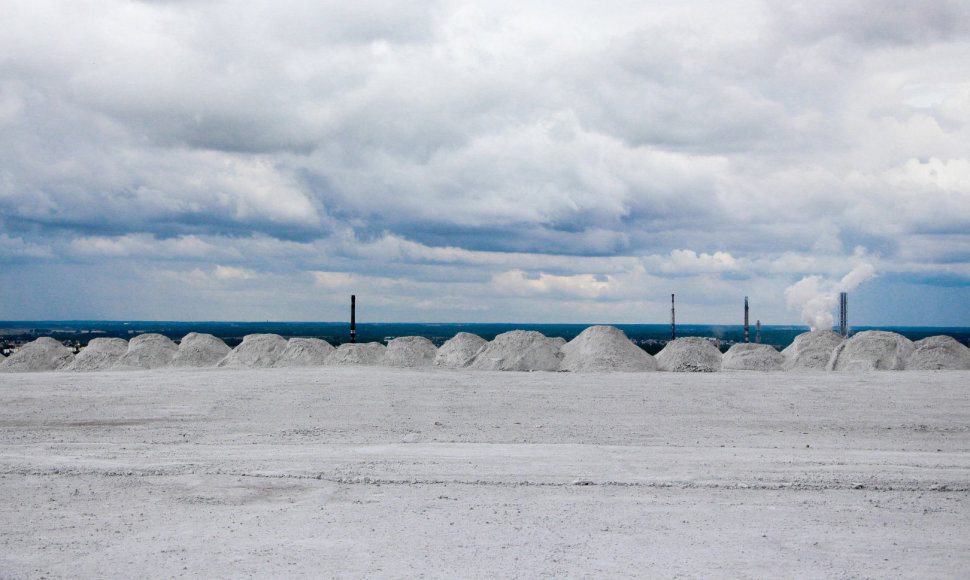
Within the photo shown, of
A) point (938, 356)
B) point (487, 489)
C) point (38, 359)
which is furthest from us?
point (38, 359)

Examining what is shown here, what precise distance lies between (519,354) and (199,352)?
15388 mm

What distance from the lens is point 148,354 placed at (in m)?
35.5

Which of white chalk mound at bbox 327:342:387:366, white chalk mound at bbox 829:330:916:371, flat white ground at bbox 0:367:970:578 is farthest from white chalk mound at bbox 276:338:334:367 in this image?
white chalk mound at bbox 829:330:916:371

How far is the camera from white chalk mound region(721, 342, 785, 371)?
33.6 meters

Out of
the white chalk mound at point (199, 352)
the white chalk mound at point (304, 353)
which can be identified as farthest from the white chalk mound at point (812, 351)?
the white chalk mound at point (199, 352)

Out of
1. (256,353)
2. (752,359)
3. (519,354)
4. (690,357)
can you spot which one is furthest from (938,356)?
(256,353)

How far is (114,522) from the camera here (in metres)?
9.18

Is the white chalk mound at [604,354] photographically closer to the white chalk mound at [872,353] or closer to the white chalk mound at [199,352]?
the white chalk mound at [872,353]

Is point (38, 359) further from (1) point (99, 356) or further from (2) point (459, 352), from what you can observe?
(2) point (459, 352)

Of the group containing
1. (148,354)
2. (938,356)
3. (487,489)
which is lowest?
(487,489)

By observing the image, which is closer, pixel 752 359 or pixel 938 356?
pixel 938 356

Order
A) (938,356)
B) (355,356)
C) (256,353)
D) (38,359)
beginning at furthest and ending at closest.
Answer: (38,359), (256,353), (355,356), (938,356)

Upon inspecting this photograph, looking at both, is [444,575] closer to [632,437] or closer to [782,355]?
[632,437]

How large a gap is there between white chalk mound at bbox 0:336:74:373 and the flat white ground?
55.1 ft
